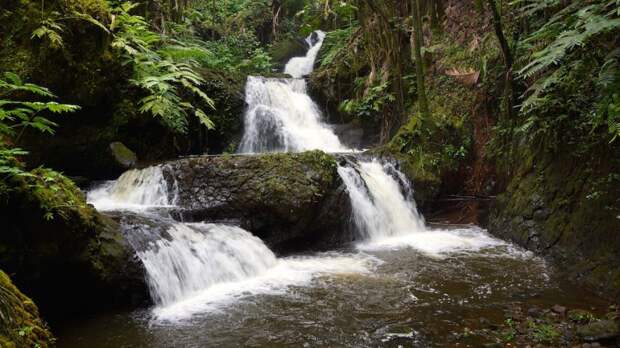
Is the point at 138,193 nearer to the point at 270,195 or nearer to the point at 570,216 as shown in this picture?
the point at 270,195

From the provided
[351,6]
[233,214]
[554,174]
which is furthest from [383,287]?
[351,6]

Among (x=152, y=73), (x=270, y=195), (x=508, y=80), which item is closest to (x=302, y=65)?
(x=152, y=73)

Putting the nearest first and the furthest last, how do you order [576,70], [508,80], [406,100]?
[576,70] → [508,80] → [406,100]

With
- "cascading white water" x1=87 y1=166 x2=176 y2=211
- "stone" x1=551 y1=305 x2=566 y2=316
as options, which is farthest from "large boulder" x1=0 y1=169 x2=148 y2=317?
"stone" x1=551 y1=305 x2=566 y2=316

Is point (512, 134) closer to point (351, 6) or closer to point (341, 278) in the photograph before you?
point (341, 278)

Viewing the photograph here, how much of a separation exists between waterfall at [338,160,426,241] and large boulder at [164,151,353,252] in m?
0.62

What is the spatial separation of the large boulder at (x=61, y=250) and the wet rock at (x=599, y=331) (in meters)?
4.66

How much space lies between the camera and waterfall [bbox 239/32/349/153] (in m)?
12.0

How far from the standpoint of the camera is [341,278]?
19.9ft

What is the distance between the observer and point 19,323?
3328 millimetres

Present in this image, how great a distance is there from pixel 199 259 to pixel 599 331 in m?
4.57

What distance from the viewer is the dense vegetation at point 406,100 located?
207 inches

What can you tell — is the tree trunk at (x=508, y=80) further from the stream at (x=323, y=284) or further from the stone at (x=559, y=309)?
the stone at (x=559, y=309)

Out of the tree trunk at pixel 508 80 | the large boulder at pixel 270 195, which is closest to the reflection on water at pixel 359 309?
the large boulder at pixel 270 195
